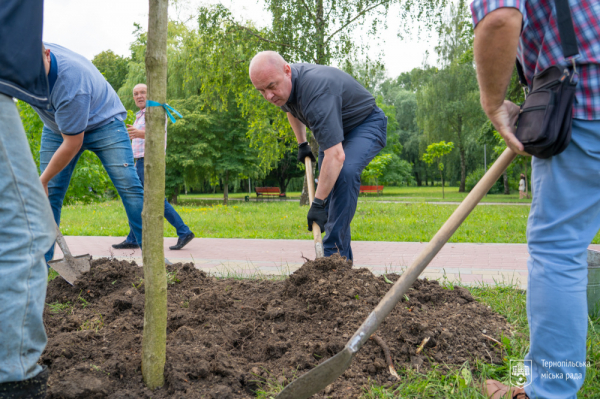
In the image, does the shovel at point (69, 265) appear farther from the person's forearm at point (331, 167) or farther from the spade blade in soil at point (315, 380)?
the spade blade in soil at point (315, 380)

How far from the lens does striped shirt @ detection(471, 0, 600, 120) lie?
154 cm

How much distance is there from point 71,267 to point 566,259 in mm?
3357

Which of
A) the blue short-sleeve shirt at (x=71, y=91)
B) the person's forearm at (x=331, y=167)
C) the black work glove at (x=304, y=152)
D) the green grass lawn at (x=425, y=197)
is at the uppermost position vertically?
the blue short-sleeve shirt at (x=71, y=91)

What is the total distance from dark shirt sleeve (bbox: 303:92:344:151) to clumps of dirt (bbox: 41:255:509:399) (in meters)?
0.87

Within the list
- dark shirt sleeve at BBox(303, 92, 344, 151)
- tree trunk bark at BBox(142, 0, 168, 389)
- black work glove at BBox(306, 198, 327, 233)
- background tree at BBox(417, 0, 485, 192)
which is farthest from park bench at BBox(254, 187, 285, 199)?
tree trunk bark at BBox(142, 0, 168, 389)

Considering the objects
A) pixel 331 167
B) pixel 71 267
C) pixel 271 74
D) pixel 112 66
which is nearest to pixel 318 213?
pixel 331 167

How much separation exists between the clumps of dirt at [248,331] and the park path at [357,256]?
1033 millimetres

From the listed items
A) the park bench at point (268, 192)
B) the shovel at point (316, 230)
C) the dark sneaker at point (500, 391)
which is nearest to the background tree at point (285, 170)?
the park bench at point (268, 192)

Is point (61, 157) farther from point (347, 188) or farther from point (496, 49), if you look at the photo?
point (496, 49)

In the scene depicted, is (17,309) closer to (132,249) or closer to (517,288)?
(517,288)

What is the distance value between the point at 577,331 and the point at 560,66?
95cm

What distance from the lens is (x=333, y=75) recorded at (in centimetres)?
340

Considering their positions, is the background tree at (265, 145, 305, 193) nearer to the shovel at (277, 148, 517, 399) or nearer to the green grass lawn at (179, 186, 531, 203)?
the green grass lawn at (179, 186, 531, 203)

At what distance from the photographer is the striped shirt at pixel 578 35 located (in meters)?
1.54
